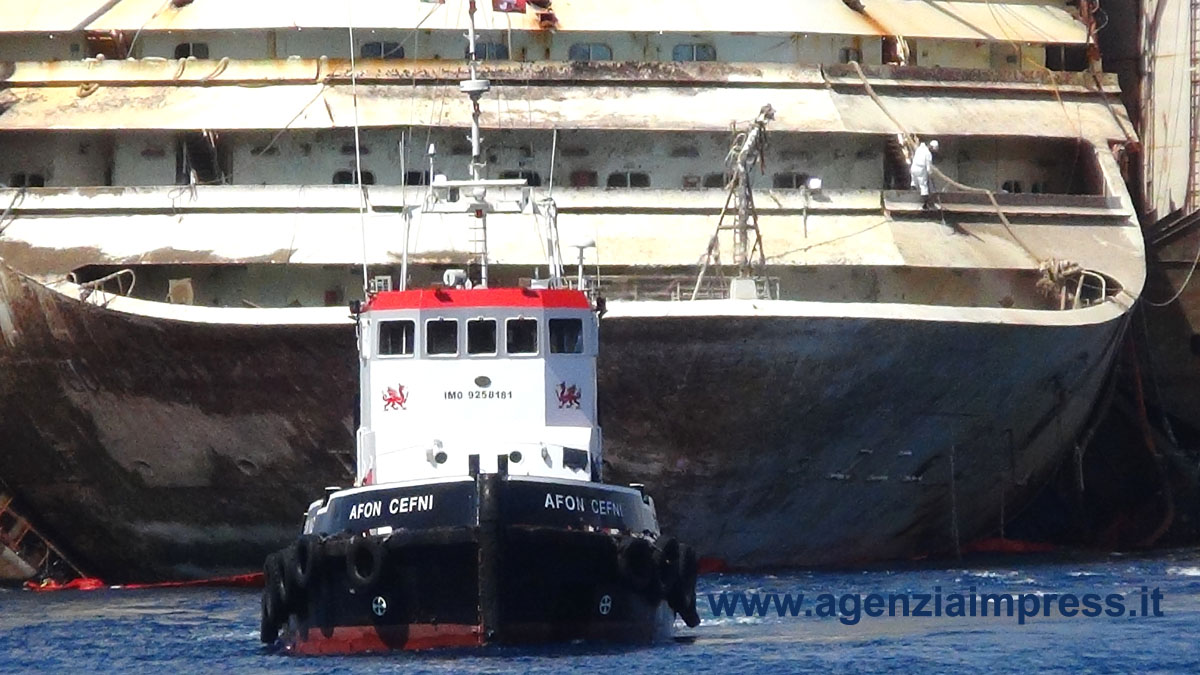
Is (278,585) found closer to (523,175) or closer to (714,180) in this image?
(523,175)

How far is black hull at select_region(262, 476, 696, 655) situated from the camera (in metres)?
30.5

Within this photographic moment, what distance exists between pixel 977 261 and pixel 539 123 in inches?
255

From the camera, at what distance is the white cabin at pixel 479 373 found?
3322 cm

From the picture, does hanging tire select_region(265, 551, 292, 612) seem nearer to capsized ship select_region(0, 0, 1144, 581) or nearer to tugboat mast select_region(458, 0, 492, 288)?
tugboat mast select_region(458, 0, 492, 288)

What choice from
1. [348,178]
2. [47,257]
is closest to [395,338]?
[47,257]

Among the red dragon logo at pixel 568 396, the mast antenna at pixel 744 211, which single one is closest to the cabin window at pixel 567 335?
the red dragon logo at pixel 568 396

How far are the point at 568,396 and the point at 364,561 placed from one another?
379 cm

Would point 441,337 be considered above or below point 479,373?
above

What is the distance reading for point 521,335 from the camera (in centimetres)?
3341

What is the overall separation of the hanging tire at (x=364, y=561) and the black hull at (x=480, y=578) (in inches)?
0.4

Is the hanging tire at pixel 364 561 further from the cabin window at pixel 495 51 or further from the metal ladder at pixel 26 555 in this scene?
the cabin window at pixel 495 51

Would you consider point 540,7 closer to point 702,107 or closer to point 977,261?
point 702,107

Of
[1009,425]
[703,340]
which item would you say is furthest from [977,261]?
[703,340]

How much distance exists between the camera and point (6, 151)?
43219 mm
